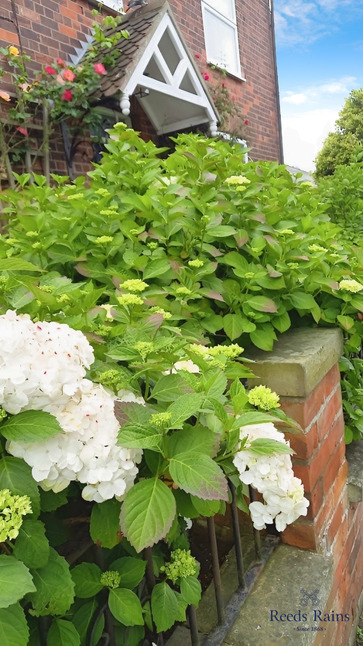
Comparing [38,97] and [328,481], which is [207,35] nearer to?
[38,97]

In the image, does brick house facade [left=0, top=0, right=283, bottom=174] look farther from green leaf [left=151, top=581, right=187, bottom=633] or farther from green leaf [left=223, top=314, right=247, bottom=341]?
green leaf [left=151, top=581, right=187, bottom=633]

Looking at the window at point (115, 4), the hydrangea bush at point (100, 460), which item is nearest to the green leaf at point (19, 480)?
the hydrangea bush at point (100, 460)

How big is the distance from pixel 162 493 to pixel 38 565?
22 cm

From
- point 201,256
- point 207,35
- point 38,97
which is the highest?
point 207,35

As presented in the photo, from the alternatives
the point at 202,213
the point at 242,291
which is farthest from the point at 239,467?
the point at 202,213

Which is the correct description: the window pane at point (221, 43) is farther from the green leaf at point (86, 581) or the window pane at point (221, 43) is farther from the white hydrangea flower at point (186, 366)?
the green leaf at point (86, 581)

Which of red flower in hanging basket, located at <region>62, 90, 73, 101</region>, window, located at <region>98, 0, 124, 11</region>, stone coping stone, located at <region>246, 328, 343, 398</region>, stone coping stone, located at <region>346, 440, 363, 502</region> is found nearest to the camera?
stone coping stone, located at <region>246, 328, 343, 398</region>

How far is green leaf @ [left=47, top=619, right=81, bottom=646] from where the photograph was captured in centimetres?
83

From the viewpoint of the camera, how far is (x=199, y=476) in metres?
0.74

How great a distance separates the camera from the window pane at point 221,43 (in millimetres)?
7418

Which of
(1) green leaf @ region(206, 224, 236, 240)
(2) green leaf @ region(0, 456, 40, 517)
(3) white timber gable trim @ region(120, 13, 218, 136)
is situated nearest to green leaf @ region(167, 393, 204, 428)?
(2) green leaf @ region(0, 456, 40, 517)

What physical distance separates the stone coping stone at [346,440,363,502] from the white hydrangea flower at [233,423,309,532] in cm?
139

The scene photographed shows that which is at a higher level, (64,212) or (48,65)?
(48,65)

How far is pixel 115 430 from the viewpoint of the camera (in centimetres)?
78
